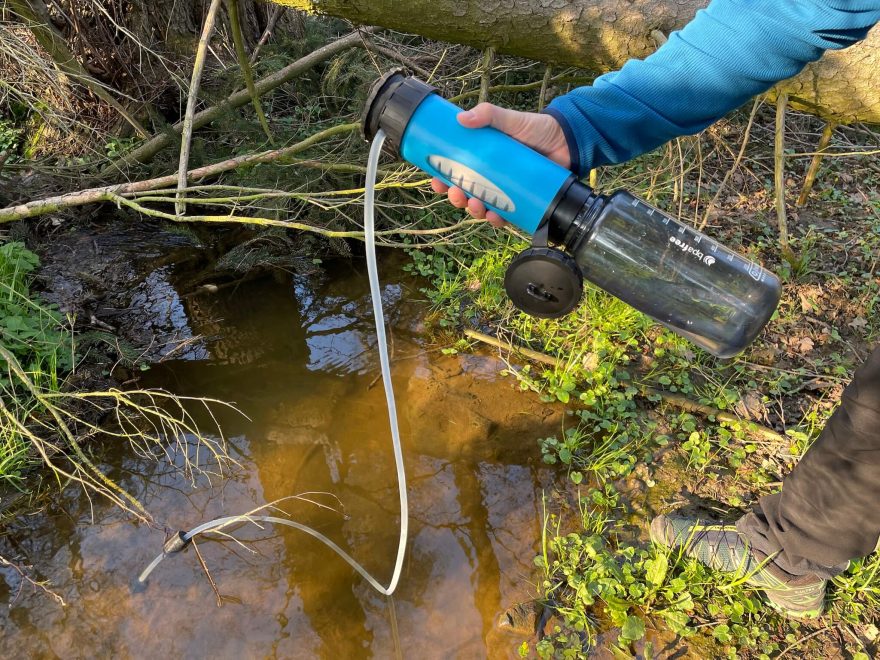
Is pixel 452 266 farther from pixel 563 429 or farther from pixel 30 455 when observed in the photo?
pixel 30 455

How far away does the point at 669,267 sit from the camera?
1.34 metres

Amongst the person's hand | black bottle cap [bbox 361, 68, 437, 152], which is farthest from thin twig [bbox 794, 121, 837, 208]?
black bottle cap [bbox 361, 68, 437, 152]

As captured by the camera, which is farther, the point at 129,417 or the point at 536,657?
the point at 129,417

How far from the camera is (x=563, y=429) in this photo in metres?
2.45

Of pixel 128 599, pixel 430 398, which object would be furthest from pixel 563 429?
pixel 128 599

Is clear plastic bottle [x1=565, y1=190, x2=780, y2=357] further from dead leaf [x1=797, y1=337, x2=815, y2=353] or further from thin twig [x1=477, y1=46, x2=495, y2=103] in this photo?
dead leaf [x1=797, y1=337, x2=815, y2=353]

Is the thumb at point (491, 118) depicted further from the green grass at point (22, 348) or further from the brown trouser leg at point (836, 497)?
the green grass at point (22, 348)

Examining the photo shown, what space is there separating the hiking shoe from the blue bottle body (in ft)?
4.44

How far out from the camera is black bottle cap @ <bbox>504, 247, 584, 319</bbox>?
129 centimetres

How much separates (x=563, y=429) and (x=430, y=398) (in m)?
0.63

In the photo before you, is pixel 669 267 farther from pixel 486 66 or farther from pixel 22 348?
pixel 22 348

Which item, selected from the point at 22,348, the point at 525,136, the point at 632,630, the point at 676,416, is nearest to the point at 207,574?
the point at 22,348

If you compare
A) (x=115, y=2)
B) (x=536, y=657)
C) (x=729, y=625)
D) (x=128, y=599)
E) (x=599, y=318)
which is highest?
(x=115, y=2)

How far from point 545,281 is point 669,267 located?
32 cm
